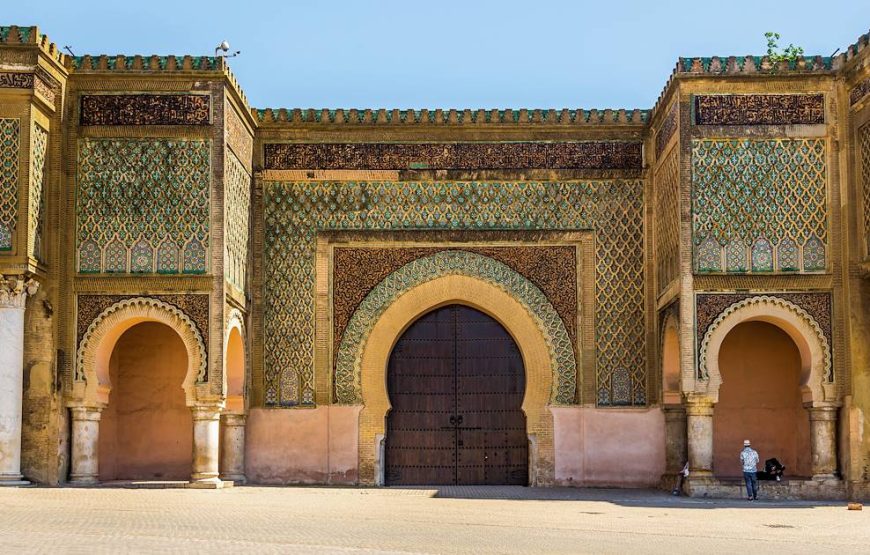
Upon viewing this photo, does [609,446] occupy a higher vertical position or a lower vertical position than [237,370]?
lower

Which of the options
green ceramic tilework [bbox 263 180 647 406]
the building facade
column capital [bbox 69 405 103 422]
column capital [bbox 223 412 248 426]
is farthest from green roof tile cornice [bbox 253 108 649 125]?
column capital [bbox 69 405 103 422]

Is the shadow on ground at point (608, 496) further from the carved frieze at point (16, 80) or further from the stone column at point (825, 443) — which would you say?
the carved frieze at point (16, 80)

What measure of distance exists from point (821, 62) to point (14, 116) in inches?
307

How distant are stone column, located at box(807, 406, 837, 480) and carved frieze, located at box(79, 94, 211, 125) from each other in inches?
264

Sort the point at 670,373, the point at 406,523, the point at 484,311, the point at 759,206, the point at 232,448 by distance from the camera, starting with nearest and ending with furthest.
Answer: the point at 406,523, the point at 759,206, the point at 670,373, the point at 232,448, the point at 484,311

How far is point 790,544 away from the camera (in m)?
8.99

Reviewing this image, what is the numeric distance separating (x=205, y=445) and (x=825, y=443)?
6.04 metres

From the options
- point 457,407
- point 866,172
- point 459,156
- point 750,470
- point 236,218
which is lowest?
point 750,470

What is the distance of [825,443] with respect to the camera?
13383 mm

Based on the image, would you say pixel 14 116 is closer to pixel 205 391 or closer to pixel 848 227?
pixel 205 391

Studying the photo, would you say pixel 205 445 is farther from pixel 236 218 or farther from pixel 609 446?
pixel 609 446

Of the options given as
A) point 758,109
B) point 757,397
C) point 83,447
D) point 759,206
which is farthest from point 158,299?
point 757,397

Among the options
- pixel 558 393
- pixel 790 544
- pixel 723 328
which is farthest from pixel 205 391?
pixel 790 544

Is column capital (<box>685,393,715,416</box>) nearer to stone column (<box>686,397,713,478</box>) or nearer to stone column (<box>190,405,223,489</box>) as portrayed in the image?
stone column (<box>686,397,713,478</box>)
